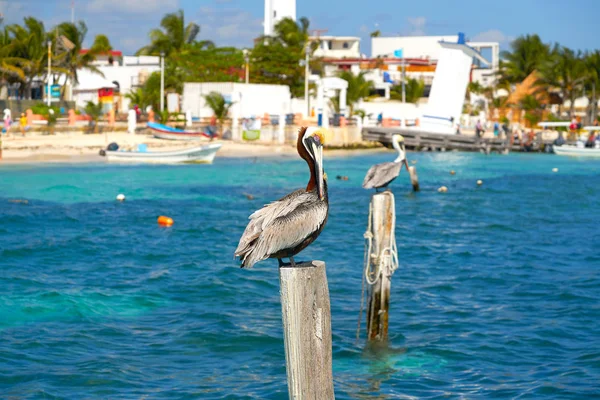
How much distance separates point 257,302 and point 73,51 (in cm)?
4716

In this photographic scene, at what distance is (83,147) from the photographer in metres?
43.8

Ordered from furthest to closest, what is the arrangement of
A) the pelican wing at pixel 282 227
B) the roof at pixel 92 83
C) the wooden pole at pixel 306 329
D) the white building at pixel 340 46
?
the white building at pixel 340 46, the roof at pixel 92 83, the pelican wing at pixel 282 227, the wooden pole at pixel 306 329

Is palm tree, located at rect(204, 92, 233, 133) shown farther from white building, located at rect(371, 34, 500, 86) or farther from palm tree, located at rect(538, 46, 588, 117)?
white building, located at rect(371, 34, 500, 86)

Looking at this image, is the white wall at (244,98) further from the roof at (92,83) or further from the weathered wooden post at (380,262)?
the weathered wooden post at (380,262)

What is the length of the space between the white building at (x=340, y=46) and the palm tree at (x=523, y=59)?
20.2 metres

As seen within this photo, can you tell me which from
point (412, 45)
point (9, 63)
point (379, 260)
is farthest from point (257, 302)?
point (412, 45)

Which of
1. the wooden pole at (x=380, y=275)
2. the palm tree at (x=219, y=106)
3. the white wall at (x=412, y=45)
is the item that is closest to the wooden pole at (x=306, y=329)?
the wooden pole at (x=380, y=275)

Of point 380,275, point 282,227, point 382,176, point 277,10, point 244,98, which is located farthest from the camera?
point 277,10

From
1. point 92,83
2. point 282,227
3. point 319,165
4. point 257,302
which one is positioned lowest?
point 257,302

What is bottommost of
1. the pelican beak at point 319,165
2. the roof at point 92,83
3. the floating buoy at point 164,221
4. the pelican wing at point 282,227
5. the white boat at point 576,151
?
the floating buoy at point 164,221

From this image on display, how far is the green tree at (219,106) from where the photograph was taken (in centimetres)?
5166

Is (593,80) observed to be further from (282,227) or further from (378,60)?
(282,227)

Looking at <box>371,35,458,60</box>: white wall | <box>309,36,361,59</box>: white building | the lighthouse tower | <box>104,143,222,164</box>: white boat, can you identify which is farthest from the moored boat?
<box>371,35,458,60</box>: white wall

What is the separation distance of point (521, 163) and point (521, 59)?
36.0m
